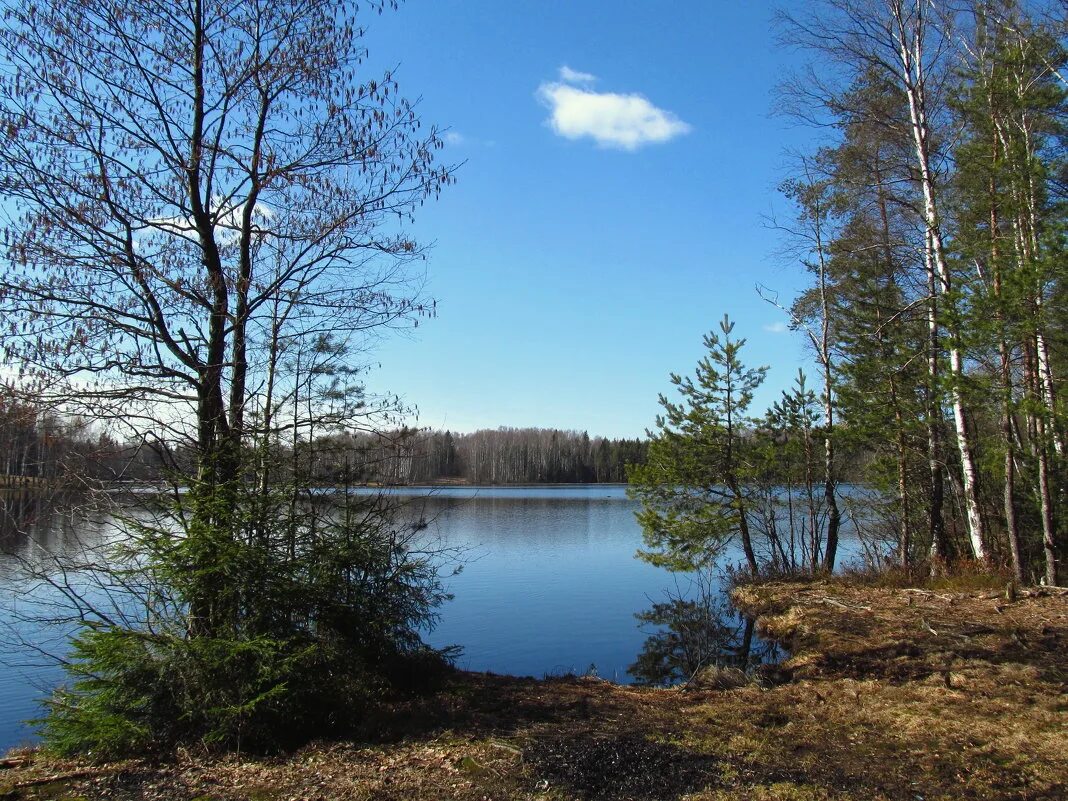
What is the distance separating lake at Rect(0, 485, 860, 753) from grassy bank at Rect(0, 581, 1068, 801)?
5.68 ft

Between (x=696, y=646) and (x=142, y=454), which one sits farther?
(x=696, y=646)

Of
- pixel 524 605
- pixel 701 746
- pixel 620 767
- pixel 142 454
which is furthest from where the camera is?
pixel 524 605

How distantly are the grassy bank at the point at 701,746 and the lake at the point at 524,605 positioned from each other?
1732 millimetres

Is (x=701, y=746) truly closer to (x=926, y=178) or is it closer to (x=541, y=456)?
(x=926, y=178)

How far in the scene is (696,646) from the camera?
34.7 feet

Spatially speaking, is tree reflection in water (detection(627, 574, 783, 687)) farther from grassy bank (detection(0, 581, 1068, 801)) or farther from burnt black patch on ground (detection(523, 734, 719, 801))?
burnt black patch on ground (detection(523, 734, 719, 801))

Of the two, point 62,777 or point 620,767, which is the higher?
point 620,767

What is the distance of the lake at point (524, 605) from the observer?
8898 millimetres

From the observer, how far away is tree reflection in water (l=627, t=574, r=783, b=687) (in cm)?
982

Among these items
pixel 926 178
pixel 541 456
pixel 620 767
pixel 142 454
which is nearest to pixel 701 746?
pixel 620 767

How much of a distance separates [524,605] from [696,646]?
219 inches

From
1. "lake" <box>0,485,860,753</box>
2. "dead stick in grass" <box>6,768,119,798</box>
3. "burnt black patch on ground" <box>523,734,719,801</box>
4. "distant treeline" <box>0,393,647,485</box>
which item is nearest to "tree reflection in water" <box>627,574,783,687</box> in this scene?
"lake" <box>0,485,860,753</box>

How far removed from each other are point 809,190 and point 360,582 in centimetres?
1191

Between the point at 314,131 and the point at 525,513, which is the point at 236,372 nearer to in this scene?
the point at 314,131
